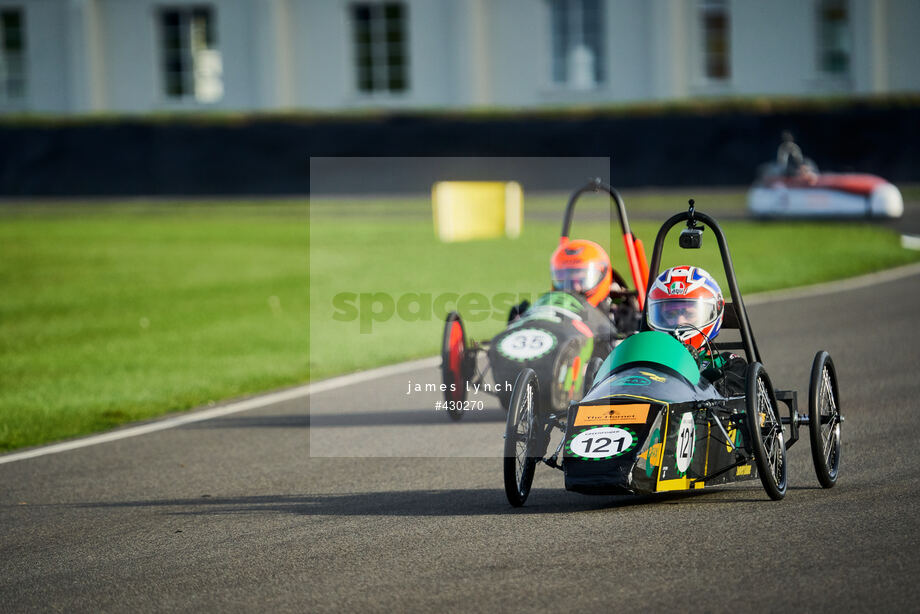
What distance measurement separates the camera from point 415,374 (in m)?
11.8

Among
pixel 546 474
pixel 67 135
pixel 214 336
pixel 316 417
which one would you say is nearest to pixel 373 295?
pixel 214 336

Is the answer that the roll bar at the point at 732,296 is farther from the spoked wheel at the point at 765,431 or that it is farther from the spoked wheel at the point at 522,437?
the spoked wheel at the point at 522,437

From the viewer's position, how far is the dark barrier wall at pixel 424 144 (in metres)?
29.7

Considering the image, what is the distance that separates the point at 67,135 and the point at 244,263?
15.2m

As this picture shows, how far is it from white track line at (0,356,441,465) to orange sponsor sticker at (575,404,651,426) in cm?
435

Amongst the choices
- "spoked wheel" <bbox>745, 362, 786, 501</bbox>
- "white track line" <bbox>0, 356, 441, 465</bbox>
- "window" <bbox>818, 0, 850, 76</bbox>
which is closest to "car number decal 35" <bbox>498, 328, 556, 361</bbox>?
"spoked wheel" <bbox>745, 362, 786, 501</bbox>

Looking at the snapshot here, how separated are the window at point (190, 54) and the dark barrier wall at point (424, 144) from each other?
4.09m

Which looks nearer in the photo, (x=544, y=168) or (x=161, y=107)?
(x=544, y=168)

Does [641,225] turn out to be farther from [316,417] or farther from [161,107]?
[161,107]

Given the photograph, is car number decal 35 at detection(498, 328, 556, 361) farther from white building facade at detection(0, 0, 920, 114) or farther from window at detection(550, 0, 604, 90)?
window at detection(550, 0, 604, 90)

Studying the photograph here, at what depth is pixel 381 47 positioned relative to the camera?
37156 mm

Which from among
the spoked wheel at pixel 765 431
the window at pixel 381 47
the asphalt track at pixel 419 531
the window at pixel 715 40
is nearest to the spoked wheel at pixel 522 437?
the asphalt track at pixel 419 531

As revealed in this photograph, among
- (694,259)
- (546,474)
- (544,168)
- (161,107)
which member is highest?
(161,107)

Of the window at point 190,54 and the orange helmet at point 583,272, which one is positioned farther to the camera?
the window at point 190,54
